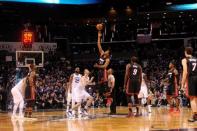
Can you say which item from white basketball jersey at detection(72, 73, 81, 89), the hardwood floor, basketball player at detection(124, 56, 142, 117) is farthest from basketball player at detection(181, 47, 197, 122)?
white basketball jersey at detection(72, 73, 81, 89)

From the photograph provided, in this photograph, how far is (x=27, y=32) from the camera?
27562 millimetres

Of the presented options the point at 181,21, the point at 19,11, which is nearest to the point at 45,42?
the point at 19,11

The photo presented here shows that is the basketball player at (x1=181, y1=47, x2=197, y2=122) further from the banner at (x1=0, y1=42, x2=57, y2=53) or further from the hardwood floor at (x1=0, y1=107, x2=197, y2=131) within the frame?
the banner at (x1=0, y1=42, x2=57, y2=53)

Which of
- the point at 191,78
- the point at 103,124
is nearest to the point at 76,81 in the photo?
the point at 103,124

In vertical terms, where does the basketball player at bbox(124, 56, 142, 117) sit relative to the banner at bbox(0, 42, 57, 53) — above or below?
below

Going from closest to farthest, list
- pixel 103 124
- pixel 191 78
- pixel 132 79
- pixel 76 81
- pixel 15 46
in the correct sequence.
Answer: pixel 191 78 → pixel 103 124 → pixel 132 79 → pixel 76 81 → pixel 15 46

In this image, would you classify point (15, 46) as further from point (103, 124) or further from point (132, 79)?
point (103, 124)

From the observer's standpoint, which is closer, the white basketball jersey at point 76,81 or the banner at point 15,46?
the white basketball jersey at point 76,81

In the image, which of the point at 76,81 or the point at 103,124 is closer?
the point at 103,124

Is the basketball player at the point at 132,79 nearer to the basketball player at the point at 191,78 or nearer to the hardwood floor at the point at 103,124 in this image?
the hardwood floor at the point at 103,124

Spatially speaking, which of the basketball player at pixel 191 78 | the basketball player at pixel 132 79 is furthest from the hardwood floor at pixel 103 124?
the basketball player at pixel 132 79

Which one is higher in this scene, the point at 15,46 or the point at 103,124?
the point at 15,46

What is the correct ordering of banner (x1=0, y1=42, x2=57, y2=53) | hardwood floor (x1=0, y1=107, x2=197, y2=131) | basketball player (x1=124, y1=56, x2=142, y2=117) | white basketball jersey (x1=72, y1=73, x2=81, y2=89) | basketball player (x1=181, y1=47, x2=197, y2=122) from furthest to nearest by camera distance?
banner (x1=0, y1=42, x2=57, y2=53) → white basketball jersey (x1=72, y1=73, x2=81, y2=89) → basketball player (x1=124, y1=56, x2=142, y2=117) → basketball player (x1=181, y1=47, x2=197, y2=122) → hardwood floor (x1=0, y1=107, x2=197, y2=131)

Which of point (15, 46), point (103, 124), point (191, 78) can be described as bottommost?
point (103, 124)
